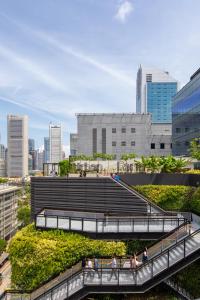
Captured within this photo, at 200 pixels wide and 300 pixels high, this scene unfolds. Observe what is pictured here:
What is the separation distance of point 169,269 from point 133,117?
78843 mm

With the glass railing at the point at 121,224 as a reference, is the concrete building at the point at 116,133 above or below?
above

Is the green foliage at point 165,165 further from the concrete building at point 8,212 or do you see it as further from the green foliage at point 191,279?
the concrete building at point 8,212

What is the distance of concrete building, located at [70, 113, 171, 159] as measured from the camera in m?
93.9

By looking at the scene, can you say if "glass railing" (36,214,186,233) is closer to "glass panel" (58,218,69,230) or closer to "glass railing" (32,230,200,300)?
"glass panel" (58,218,69,230)

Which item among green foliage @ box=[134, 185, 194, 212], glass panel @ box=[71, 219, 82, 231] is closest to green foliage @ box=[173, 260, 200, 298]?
glass panel @ box=[71, 219, 82, 231]

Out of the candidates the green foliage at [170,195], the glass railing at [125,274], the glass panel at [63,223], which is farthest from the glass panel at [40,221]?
the green foliage at [170,195]

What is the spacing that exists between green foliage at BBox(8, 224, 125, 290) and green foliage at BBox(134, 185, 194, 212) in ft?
28.5

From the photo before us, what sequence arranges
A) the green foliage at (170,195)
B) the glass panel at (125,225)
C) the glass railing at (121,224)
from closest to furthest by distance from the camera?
the glass railing at (121,224) < the glass panel at (125,225) < the green foliage at (170,195)

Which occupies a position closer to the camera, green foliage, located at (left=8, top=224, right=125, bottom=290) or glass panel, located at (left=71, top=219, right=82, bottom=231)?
green foliage, located at (left=8, top=224, right=125, bottom=290)

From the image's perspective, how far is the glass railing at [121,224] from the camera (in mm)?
21906

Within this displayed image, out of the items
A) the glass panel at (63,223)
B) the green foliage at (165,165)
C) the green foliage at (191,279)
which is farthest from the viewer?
the green foliage at (165,165)

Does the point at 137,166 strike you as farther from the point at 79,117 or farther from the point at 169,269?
the point at 79,117

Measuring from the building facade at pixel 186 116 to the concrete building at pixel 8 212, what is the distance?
250 ft

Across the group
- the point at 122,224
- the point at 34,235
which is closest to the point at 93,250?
the point at 122,224
